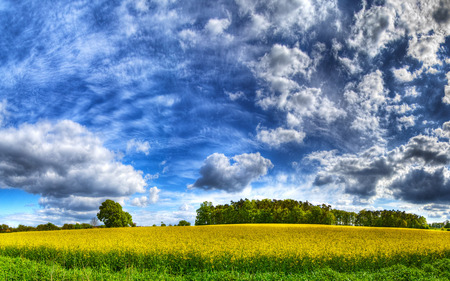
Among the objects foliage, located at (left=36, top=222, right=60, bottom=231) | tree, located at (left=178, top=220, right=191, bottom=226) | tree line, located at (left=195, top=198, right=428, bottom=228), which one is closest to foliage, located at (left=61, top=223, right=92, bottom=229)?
foliage, located at (left=36, top=222, right=60, bottom=231)

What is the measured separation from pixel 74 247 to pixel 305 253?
1724 cm

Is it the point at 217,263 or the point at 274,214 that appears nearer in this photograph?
the point at 217,263

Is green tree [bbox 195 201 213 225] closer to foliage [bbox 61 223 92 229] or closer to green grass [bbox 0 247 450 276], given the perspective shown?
foliage [bbox 61 223 92 229]

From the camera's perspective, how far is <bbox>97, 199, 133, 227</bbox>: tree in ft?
180

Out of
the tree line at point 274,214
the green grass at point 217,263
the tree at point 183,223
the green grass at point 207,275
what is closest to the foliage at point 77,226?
the tree at point 183,223

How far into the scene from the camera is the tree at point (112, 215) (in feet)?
180

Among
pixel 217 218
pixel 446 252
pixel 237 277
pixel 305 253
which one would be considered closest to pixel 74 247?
pixel 237 277

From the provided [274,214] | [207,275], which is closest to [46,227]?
[274,214]

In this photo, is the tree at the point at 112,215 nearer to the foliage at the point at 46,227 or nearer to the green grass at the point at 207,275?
the foliage at the point at 46,227

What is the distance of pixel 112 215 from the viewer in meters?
55.5

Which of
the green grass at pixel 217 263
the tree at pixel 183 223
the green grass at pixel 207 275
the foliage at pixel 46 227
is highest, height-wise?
the green grass at pixel 207 275

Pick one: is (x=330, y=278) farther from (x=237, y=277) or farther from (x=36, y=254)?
(x=36, y=254)

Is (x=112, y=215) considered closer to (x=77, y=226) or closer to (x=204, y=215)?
(x=77, y=226)

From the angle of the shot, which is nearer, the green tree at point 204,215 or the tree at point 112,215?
the tree at point 112,215
